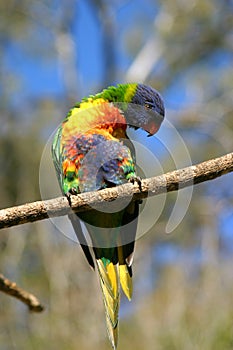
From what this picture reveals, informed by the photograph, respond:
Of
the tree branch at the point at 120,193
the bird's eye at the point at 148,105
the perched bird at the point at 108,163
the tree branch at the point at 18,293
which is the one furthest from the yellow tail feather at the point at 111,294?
the bird's eye at the point at 148,105

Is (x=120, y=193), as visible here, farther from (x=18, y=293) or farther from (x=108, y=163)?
(x=18, y=293)

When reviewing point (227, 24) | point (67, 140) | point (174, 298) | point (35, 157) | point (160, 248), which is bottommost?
point (174, 298)

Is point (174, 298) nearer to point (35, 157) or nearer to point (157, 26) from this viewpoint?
point (35, 157)

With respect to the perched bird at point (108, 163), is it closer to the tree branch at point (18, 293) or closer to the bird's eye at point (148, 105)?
the bird's eye at point (148, 105)

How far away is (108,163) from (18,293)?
679 mm

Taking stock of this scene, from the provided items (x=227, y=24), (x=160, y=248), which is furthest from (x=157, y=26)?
(x=160, y=248)

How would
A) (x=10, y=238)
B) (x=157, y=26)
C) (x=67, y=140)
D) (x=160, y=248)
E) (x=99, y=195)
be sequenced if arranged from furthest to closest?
1. (x=157, y=26)
2. (x=160, y=248)
3. (x=10, y=238)
4. (x=67, y=140)
5. (x=99, y=195)

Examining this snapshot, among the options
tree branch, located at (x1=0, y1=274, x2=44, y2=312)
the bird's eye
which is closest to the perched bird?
the bird's eye

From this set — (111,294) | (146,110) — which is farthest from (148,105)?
(111,294)

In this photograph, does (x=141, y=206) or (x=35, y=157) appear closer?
(x=141, y=206)

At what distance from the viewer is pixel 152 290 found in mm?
7355

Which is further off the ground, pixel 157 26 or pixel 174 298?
pixel 157 26

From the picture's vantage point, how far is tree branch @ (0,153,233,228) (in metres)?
1.83

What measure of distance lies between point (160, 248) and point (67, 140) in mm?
5601
